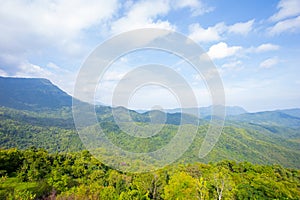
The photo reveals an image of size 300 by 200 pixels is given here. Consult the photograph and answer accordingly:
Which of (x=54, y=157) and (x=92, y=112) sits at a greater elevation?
(x=92, y=112)

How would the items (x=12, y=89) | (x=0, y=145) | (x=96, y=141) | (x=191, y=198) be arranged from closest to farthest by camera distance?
(x=96, y=141) → (x=191, y=198) → (x=0, y=145) → (x=12, y=89)

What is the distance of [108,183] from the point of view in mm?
23672

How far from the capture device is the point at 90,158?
100 ft

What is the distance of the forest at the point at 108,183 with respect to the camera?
53.1 ft

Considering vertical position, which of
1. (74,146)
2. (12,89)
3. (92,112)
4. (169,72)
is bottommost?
(74,146)

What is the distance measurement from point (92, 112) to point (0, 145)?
62545 millimetres

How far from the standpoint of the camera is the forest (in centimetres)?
1619

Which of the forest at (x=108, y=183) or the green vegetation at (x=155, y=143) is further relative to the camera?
the green vegetation at (x=155, y=143)

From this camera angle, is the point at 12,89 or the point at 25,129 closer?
the point at 25,129

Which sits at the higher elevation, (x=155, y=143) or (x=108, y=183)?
(x=155, y=143)

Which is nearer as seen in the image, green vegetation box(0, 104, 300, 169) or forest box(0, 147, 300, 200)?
forest box(0, 147, 300, 200)

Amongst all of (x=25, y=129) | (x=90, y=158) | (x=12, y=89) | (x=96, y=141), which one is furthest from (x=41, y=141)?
(x=12, y=89)

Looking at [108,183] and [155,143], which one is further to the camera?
[155,143]

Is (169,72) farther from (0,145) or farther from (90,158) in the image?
(0,145)
